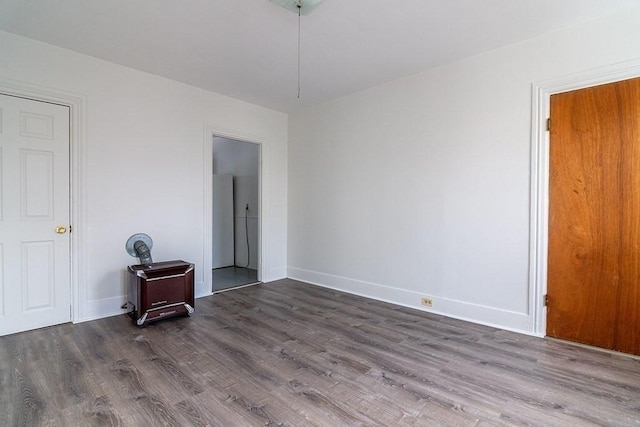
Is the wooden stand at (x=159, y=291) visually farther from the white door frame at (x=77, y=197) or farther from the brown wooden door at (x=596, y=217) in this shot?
the brown wooden door at (x=596, y=217)

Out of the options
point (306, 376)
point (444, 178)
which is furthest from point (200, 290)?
point (444, 178)

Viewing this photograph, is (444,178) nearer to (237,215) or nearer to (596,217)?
(596,217)

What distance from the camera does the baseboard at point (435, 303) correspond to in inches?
114

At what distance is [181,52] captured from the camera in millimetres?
3027

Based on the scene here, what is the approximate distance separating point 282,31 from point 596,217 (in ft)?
9.85

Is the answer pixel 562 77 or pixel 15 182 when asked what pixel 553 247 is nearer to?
pixel 562 77

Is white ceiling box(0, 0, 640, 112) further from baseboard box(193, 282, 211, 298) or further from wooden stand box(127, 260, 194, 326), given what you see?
baseboard box(193, 282, 211, 298)

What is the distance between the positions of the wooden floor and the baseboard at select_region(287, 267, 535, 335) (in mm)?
132

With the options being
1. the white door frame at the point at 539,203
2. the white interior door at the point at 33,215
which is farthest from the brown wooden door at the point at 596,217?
the white interior door at the point at 33,215

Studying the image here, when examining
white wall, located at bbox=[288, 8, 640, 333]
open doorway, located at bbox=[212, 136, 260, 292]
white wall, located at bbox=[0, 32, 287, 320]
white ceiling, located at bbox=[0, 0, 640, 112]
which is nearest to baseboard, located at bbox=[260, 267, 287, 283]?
white wall, located at bbox=[288, 8, 640, 333]

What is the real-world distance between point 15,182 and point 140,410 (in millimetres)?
2390

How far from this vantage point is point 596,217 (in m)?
2.54

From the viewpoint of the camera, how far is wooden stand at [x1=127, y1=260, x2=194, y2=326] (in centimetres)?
300

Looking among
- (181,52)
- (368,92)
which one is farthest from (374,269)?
(181,52)
